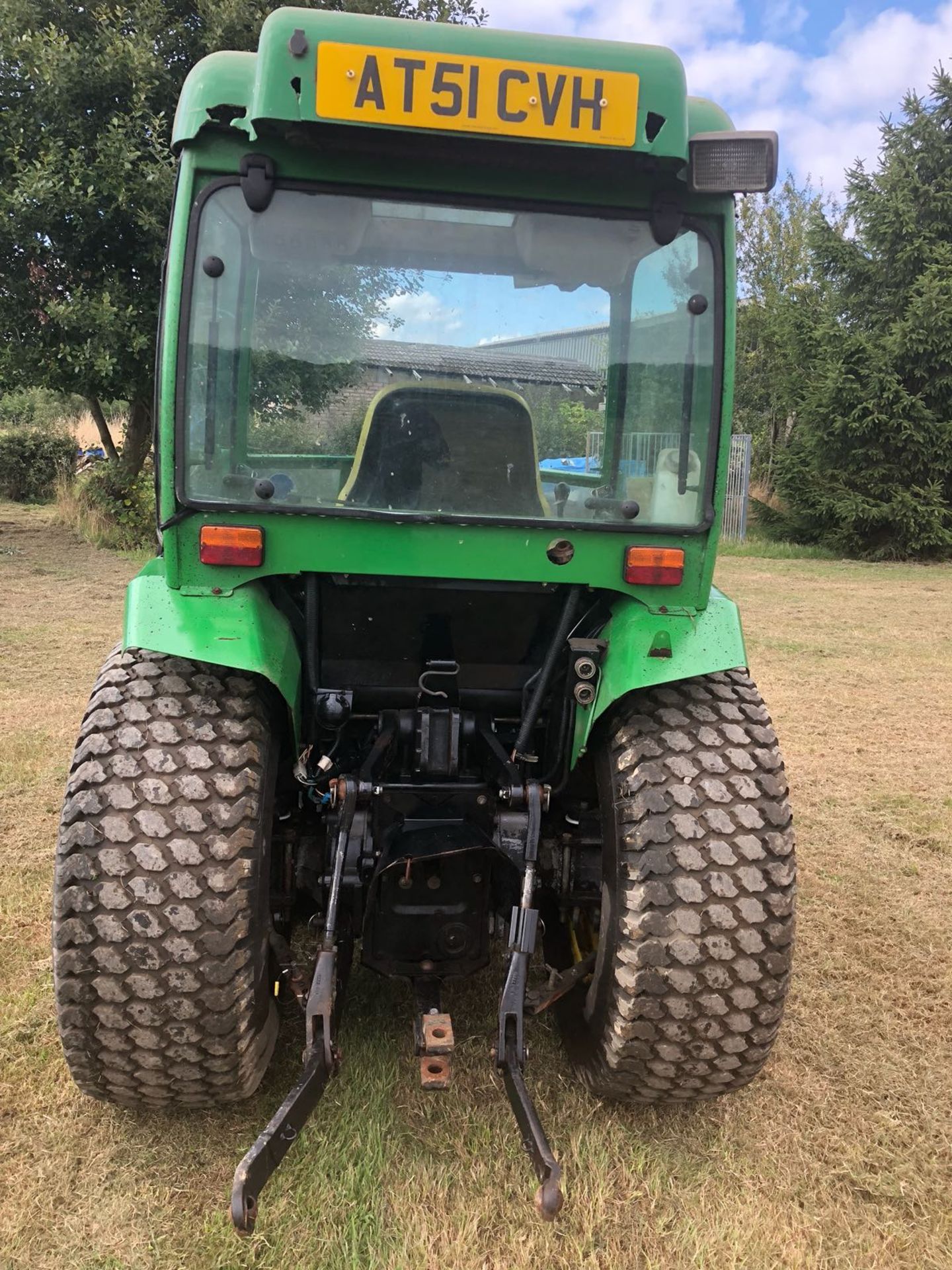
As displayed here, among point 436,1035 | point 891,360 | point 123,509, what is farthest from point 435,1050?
point 891,360

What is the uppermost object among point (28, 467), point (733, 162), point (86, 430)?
point (733, 162)

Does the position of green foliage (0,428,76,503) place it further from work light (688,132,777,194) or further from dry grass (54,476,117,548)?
work light (688,132,777,194)

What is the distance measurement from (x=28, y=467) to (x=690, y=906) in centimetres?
1980

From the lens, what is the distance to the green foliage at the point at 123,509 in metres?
→ 12.5

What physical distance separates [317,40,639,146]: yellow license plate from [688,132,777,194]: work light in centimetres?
19

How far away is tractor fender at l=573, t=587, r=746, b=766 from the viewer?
228 cm

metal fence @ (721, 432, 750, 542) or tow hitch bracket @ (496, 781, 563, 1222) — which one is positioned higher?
metal fence @ (721, 432, 750, 542)

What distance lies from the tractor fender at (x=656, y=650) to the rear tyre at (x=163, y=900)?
82 cm

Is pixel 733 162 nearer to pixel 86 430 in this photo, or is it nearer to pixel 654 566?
pixel 654 566

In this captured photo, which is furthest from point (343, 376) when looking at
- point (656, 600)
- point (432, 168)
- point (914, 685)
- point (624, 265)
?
point (914, 685)

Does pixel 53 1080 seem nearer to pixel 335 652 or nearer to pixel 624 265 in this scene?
pixel 335 652

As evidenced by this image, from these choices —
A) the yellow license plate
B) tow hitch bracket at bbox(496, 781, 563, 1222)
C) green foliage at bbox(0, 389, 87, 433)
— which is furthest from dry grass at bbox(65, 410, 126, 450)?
tow hitch bracket at bbox(496, 781, 563, 1222)

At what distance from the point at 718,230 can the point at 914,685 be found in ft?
18.8

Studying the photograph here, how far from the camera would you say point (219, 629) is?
221cm
